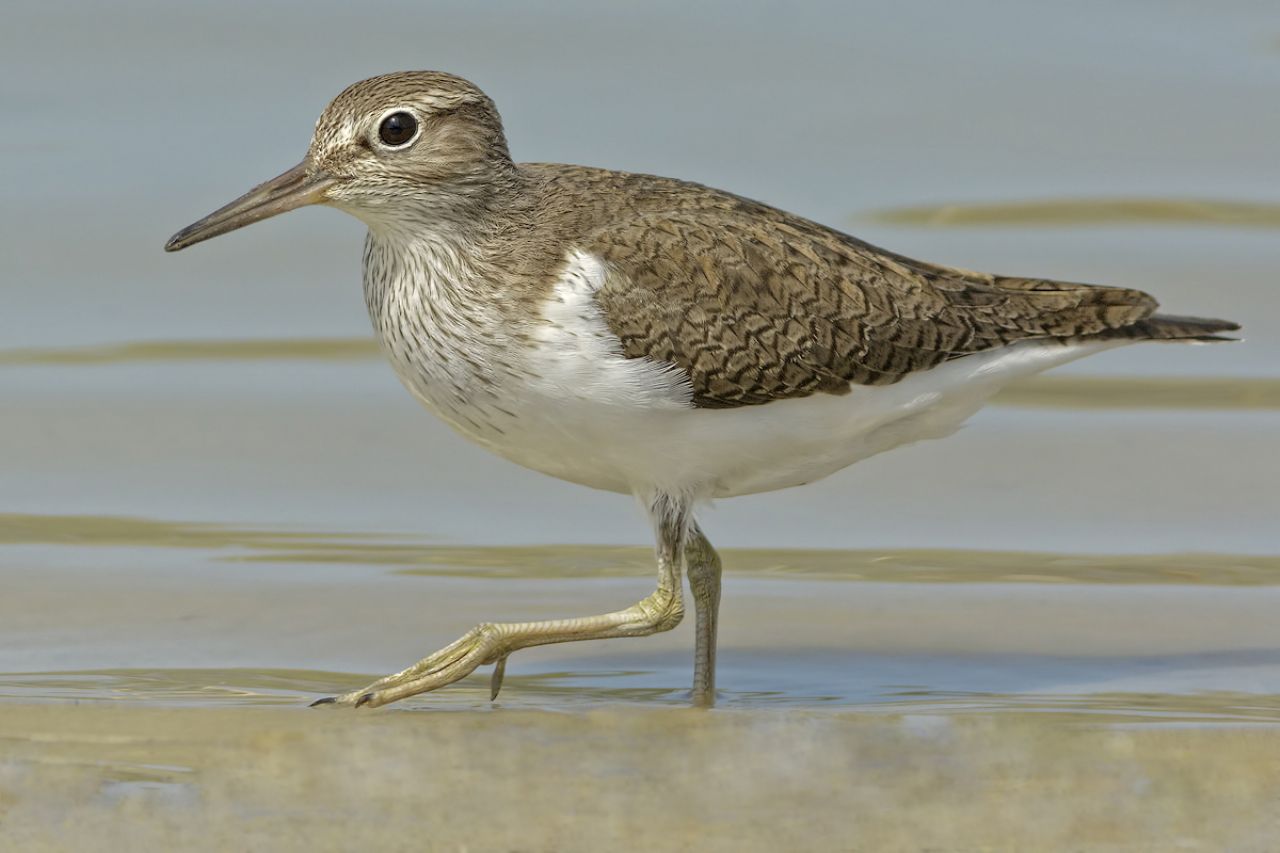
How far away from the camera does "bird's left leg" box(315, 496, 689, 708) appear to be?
8.98 metres

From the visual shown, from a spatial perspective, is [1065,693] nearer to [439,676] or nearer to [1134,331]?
[1134,331]

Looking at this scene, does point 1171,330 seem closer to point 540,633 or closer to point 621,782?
point 540,633

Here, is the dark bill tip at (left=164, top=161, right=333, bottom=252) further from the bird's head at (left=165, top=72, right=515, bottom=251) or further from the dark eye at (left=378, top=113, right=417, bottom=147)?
the dark eye at (left=378, top=113, right=417, bottom=147)

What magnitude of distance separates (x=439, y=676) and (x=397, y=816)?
2074mm

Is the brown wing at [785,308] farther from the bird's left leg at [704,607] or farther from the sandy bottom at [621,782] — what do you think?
the sandy bottom at [621,782]

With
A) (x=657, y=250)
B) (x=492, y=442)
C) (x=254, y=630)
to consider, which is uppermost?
(x=657, y=250)

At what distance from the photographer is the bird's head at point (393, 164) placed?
919 cm

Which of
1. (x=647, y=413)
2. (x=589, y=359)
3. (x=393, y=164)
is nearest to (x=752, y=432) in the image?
(x=647, y=413)

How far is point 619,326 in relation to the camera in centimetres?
905

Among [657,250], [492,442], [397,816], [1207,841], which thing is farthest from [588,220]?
[1207,841]

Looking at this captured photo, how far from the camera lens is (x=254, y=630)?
10.7 metres

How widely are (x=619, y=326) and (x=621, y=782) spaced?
2.33m

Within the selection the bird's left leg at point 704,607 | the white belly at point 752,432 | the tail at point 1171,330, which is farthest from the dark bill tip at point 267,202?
the tail at point 1171,330

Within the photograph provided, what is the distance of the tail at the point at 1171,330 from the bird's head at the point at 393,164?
293 cm
